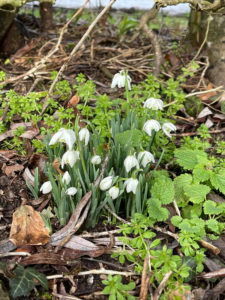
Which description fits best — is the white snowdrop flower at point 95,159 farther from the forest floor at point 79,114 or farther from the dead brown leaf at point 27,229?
the dead brown leaf at point 27,229

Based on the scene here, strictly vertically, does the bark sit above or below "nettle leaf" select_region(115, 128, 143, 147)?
above

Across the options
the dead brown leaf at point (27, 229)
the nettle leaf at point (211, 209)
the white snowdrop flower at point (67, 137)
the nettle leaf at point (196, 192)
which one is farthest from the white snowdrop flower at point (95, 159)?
the nettle leaf at point (211, 209)

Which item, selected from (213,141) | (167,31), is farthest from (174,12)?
(213,141)

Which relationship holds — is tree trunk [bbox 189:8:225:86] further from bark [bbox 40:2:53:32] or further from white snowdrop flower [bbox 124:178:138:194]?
white snowdrop flower [bbox 124:178:138:194]

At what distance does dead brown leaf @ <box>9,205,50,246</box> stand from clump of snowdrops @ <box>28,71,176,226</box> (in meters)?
0.12

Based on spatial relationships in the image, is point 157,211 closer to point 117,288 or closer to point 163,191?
point 163,191

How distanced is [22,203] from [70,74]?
1.84 m

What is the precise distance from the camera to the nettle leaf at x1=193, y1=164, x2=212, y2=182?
85.8 inches

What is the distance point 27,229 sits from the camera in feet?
6.52

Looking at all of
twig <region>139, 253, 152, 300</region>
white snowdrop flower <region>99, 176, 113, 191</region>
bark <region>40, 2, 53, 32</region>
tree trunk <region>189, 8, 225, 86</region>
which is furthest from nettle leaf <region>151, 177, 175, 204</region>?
bark <region>40, 2, 53, 32</region>

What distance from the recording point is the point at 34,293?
173cm

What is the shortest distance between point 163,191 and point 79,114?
116 cm

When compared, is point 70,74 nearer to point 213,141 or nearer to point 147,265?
point 213,141

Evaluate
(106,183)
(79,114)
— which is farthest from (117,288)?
(79,114)
